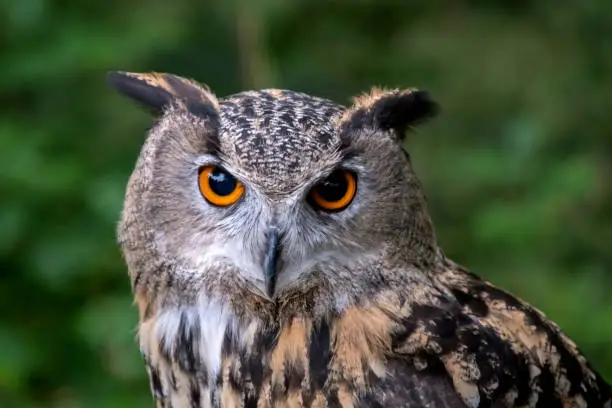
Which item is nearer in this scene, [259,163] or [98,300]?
[259,163]

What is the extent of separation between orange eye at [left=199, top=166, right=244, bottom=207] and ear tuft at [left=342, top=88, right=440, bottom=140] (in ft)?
0.74

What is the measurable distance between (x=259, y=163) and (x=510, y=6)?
9.62ft

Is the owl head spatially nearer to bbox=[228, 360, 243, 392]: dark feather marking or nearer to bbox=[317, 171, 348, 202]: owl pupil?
bbox=[317, 171, 348, 202]: owl pupil

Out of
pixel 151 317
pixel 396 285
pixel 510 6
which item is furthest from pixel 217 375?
pixel 510 6

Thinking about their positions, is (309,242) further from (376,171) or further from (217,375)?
(217,375)

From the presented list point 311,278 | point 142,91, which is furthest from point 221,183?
point 142,91

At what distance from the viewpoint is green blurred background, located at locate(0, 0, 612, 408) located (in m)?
2.83

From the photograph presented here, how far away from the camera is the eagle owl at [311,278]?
1.94 meters

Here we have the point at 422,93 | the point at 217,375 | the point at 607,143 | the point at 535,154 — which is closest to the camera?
the point at 217,375

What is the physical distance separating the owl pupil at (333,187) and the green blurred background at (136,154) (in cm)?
78

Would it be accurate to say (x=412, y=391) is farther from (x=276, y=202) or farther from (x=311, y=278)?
(x=276, y=202)

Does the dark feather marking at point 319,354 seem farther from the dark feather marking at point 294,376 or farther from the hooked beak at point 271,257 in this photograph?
the hooked beak at point 271,257

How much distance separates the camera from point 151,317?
7.08ft

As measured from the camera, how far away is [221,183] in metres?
1.99
